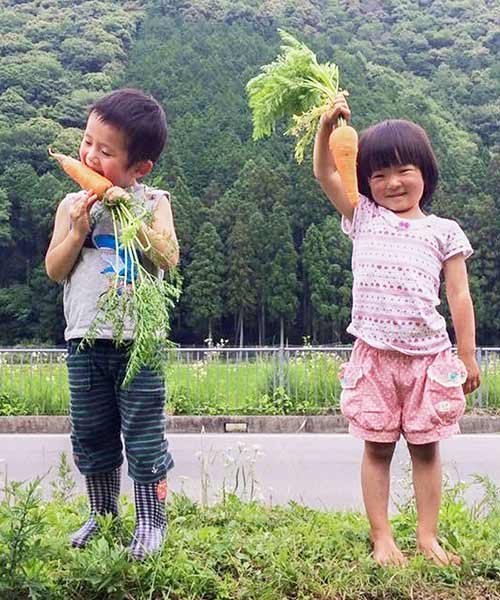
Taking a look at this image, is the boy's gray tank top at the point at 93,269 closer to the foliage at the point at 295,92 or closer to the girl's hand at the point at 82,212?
the girl's hand at the point at 82,212

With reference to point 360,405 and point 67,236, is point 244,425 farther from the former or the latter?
point 67,236

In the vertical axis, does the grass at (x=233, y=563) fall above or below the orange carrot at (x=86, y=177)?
below

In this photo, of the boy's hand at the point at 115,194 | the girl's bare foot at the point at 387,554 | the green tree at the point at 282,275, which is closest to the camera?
the boy's hand at the point at 115,194

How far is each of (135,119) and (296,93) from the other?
0.58 meters

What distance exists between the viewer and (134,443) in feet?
7.27

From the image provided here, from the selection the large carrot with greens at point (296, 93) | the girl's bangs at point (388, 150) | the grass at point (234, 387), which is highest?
the large carrot with greens at point (296, 93)

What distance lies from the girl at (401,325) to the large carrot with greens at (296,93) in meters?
0.07

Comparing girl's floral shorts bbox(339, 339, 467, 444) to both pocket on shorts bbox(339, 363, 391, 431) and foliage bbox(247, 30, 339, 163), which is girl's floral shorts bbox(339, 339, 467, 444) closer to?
pocket on shorts bbox(339, 363, 391, 431)

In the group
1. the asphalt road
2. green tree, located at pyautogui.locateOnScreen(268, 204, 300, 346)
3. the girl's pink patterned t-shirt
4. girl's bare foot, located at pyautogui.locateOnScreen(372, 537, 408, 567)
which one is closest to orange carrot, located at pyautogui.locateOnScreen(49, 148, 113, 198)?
the girl's pink patterned t-shirt

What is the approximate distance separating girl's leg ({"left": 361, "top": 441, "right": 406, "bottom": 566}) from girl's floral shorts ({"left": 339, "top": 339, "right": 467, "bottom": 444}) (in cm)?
7

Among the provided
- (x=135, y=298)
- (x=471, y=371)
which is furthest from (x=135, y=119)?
(x=471, y=371)

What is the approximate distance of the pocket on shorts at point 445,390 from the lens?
2240mm

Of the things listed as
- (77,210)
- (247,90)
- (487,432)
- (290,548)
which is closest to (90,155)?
(77,210)

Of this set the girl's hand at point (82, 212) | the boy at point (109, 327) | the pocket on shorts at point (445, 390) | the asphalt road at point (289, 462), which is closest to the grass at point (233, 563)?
the boy at point (109, 327)
